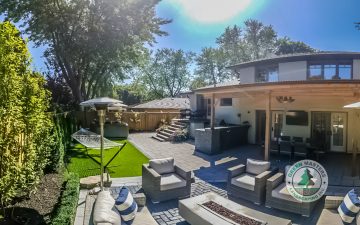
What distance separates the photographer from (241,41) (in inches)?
1738

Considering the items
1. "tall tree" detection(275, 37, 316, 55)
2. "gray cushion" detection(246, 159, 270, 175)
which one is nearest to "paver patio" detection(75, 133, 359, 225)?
"gray cushion" detection(246, 159, 270, 175)

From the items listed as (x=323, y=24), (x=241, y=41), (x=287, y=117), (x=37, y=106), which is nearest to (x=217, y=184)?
(x=37, y=106)

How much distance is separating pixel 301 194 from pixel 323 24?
40.5 feet

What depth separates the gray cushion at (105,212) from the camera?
13.5 feet

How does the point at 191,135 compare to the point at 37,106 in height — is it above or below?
below

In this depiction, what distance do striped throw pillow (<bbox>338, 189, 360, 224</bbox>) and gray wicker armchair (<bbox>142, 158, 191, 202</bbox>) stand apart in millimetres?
3910

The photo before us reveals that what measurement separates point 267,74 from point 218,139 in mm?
6269

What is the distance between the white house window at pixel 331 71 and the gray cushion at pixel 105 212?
1385 centimetres

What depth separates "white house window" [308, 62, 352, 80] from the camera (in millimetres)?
14156

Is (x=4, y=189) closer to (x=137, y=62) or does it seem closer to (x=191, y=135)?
(x=191, y=135)

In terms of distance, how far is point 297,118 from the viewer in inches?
571

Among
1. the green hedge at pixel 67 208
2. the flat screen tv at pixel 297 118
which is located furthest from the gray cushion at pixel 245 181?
the flat screen tv at pixel 297 118

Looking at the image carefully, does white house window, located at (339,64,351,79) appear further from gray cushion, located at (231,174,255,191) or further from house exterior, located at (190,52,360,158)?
gray cushion, located at (231,174,255,191)

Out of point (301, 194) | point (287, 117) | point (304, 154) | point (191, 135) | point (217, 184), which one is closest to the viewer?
point (301, 194)
